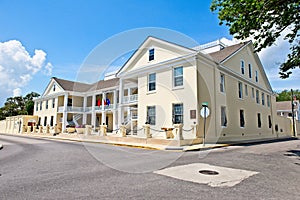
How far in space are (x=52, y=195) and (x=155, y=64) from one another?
14.9 meters

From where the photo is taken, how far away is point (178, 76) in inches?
656

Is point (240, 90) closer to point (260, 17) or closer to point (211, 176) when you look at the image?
point (260, 17)

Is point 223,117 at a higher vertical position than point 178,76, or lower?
lower

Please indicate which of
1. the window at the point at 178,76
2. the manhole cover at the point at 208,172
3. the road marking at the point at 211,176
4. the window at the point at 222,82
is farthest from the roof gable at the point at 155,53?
the manhole cover at the point at 208,172

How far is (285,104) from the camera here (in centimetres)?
5031

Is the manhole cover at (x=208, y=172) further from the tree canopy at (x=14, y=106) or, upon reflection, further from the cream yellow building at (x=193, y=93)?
the tree canopy at (x=14, y=106)

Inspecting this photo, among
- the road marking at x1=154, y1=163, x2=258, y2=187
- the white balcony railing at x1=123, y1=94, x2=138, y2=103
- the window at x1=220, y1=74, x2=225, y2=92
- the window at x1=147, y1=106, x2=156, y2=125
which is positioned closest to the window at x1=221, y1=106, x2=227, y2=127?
the window at x1=220, y1=74, x2=225, y2=92

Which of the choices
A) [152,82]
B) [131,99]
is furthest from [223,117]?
[131,99]

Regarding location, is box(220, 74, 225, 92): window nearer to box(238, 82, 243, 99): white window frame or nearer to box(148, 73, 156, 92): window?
box(238, 82, 243, 99): white window frame

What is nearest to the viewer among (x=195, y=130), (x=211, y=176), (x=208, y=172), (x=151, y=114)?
(x=211, y=176)

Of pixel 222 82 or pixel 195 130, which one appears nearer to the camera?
pixel 195 130

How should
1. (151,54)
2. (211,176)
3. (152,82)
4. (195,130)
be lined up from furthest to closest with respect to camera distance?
1. (151,54)
2. (152,82)
3. (195,130)
4. (211,176)

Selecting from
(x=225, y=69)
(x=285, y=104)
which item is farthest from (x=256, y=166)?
(x=285, y=104)

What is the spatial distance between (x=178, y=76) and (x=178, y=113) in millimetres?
2987
